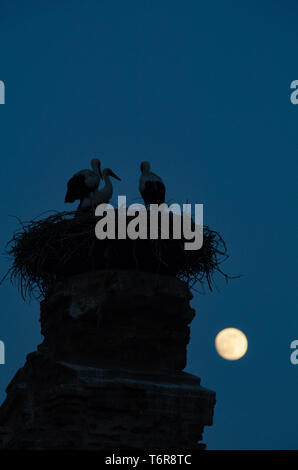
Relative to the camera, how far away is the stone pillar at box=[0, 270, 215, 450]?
5.31 metres

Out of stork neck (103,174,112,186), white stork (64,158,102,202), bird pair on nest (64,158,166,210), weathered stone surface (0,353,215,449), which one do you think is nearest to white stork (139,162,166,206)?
bird pair on nest (64,158,166,210)

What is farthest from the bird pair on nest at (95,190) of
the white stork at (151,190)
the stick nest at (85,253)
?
the stick nest at (85,253)

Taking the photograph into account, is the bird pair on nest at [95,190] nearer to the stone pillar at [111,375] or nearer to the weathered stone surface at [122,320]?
the stone pillar at [111,375]

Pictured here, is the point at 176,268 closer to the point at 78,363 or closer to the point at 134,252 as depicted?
the point at 134,252

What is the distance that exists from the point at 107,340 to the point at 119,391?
47 centimetres

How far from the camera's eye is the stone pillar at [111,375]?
17.4 feet

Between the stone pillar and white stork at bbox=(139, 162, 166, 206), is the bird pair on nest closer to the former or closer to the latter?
white stork at bbox=(139, 162, 166, 206)

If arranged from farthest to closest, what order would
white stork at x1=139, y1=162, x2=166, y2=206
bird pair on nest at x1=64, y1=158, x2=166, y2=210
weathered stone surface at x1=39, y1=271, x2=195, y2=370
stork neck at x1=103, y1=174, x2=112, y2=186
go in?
1. stork neck at x1=103, y1=174, x2=112, y2=186
2. white stork at x1=139, y1=162, x2=166, y2=206
3. bird pair on nest at x1=64, y1=158, x2=166, y2=210
4. weathered stone surface at x1=39, y1=271, x2=195, y2=370

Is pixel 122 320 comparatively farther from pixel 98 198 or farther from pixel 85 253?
pixel 98 198

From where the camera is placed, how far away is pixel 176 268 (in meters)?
6.30

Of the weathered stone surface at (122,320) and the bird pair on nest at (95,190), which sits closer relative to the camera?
the weathered stone surface at (122,320)

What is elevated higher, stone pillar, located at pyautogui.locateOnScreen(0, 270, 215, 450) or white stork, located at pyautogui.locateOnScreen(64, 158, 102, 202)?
white stork, located at pyautogui.locateOnScreen(64, 158, 102, 202)
